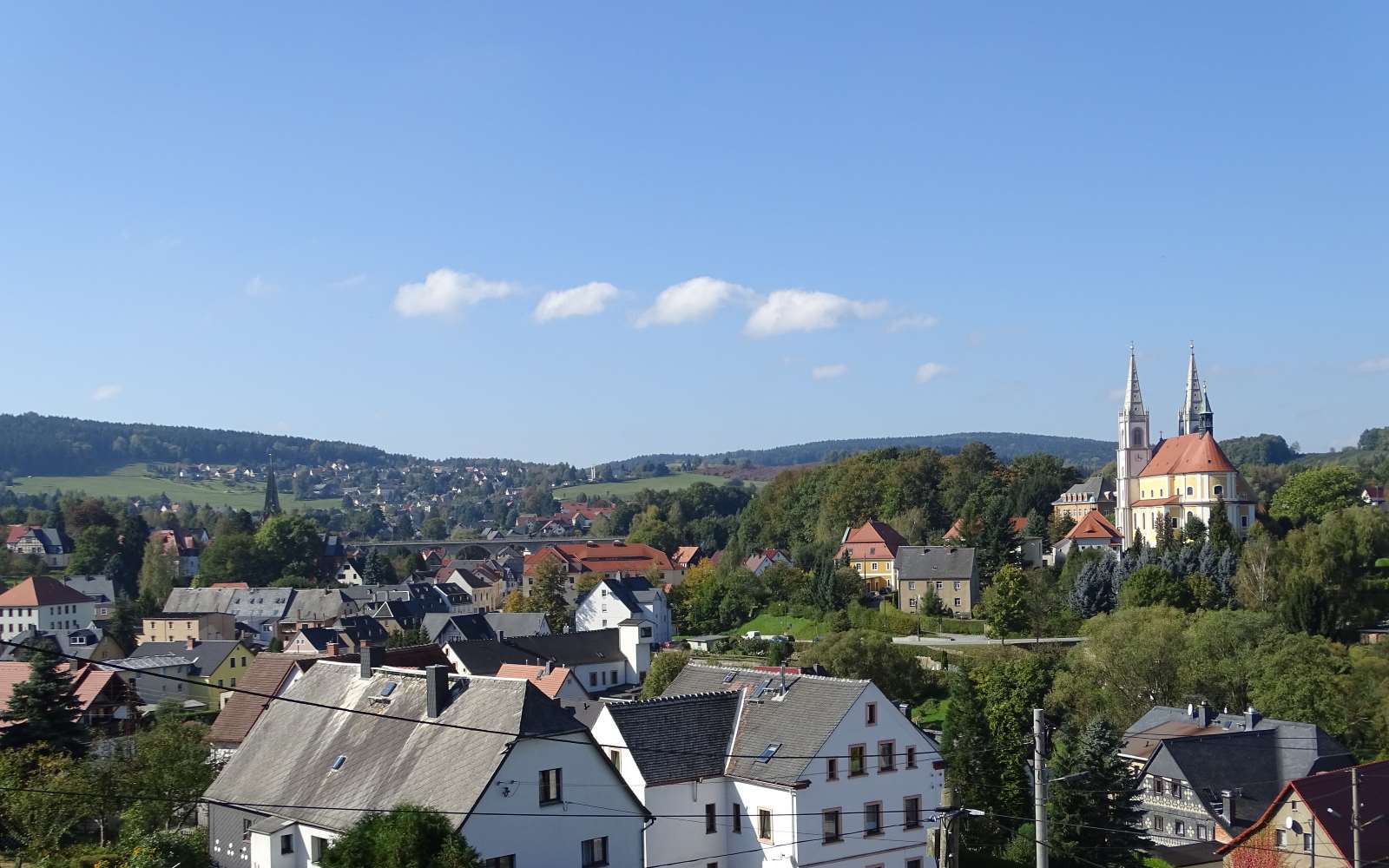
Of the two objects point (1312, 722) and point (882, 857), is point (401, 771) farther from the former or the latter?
point (1312, 722)

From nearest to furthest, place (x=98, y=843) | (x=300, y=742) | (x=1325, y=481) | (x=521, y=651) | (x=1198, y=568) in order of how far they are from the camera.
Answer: (x=300, y=742), (x=98, y=843), (x=521, y=651), (x=1198, y=568), (x=1325, y=481)

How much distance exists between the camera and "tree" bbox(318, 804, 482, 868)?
2059 centimetres

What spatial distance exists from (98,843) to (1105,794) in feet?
81.9

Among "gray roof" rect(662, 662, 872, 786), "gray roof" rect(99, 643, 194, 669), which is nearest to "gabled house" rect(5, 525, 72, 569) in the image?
"gray roof" rect(99, 643, 194, 669)

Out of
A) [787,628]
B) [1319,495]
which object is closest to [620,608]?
[787,628]

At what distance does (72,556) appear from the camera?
397ft

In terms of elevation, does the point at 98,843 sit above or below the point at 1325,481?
below

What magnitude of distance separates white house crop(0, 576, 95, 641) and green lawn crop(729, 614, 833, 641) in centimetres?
4565

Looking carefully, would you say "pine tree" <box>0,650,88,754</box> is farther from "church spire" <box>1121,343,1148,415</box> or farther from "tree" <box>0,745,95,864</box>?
"church spire" <box>1121,343,1148,415</box>

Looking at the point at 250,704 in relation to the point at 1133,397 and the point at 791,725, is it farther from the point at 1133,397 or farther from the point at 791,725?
the point at 1133,397

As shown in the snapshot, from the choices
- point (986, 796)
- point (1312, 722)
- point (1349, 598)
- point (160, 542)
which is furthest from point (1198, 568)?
point (160, 542)

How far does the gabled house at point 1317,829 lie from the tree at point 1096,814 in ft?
10.1

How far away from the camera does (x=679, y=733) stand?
2941 centimetres

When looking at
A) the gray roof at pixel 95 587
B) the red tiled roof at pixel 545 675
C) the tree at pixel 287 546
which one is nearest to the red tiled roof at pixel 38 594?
the gray roof at pixel 95 587
